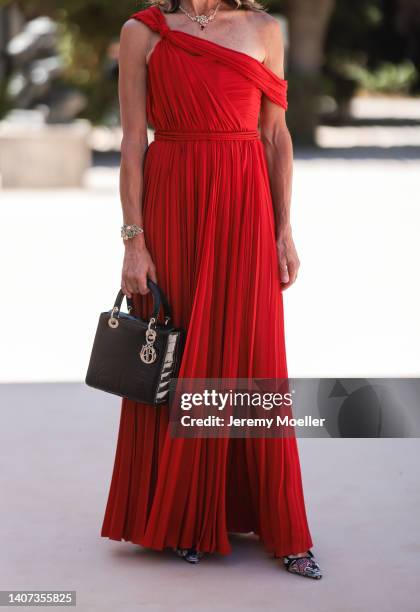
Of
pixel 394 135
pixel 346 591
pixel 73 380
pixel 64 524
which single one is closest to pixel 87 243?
pixel 73 380

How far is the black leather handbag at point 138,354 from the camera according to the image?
4.00 meters

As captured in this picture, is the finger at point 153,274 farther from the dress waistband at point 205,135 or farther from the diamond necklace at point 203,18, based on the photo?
the diamond necklace at point 203,18

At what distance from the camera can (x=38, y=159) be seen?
17.8 meters

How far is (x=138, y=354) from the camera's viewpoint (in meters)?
4.04

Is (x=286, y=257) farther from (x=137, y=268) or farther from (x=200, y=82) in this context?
(x=200, y=82)

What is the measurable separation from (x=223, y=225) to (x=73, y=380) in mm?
3125

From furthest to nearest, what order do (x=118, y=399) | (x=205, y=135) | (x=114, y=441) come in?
1. (x=118, y=399)
2. (x=114, y=441)
3. (x=205, y=135)

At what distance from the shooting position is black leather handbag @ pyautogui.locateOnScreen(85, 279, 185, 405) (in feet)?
13.1

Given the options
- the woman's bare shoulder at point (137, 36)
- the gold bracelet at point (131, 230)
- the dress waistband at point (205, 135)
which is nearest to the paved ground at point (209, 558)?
the gold bracelet at point (131, 230)

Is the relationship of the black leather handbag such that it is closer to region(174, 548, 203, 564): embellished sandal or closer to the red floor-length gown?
the red floor-length gown

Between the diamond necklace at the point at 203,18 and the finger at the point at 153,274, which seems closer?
the diamond necklace at the point at 203,18

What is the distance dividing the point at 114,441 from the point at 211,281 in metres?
1.87

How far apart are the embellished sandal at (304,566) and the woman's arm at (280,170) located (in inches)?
36.3

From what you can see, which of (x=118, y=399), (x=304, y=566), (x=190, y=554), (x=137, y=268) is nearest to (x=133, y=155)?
(x=137, y=268)
